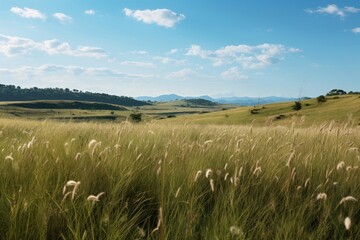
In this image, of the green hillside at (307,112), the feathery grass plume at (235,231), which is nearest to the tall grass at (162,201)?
the feathery grass plume at (235,231)

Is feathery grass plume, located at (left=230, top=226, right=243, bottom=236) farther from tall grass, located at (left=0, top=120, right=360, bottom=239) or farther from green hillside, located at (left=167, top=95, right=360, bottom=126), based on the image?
green hillside, located at (left=167, top=95, right=360, bottom=126)

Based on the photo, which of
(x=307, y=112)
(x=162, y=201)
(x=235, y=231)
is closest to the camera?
(x=162, y=201)

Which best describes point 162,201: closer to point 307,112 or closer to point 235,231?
point 235,231

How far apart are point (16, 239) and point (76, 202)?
0.56 meters

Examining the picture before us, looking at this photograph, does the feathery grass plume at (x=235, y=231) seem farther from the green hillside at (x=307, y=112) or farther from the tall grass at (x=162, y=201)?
the green hillside at (x=307, y=112)

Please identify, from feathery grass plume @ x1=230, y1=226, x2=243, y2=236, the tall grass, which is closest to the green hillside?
the tall grass

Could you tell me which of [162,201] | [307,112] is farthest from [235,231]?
[307,112]

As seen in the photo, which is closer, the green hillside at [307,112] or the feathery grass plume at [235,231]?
the feathery grass plume at [235,231]

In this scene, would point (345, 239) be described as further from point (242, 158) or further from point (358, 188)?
point (242, 158)

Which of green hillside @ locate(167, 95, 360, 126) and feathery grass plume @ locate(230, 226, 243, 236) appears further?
green hillside @ locate(167, 95, 360, 126)

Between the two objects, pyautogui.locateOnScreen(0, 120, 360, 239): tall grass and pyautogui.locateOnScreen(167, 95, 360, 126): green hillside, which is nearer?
pyautogui.locateOnScreen(0, 120, 360, 239): tall grass

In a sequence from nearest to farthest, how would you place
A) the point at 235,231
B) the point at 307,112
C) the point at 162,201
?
the point at 162,201
the point at 235,231
the point at 307,112

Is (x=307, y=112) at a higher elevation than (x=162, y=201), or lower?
lower

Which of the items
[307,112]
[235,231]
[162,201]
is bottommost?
[307,112]
